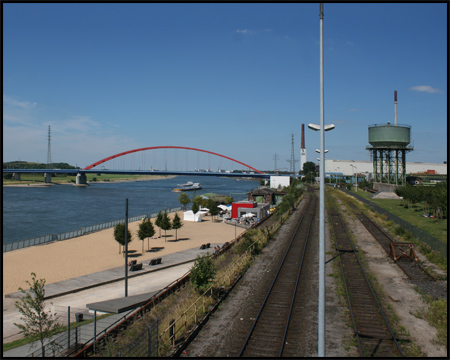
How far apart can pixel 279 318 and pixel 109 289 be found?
11881 millimetres

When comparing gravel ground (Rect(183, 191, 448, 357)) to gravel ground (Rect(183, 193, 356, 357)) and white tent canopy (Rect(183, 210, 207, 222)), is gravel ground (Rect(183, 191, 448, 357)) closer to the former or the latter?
gravel ground (Rect(183, 193, 356, 357))

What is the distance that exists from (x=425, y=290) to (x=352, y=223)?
25.4 m

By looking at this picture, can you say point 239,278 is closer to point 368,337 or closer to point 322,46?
point 368,337

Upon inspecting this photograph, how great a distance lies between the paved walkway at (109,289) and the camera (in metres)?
15.5

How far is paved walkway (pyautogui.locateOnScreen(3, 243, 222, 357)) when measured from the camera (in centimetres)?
1547

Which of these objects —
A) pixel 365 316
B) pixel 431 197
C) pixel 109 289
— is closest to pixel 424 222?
pixel 431 197

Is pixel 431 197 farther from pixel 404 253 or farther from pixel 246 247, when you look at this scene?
pixel 246 247

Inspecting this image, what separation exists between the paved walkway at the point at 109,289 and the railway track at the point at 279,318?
5.46 m

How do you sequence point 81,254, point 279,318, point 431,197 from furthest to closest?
1. point 431,197
2. point 81,254
3. point 279,318

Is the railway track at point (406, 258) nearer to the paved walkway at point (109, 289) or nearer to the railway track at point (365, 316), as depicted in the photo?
the railway track at point (365, 316)

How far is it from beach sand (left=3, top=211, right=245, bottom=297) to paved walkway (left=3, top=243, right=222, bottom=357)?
260 centimetres

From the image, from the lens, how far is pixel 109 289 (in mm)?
22297

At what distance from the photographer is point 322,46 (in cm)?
1101

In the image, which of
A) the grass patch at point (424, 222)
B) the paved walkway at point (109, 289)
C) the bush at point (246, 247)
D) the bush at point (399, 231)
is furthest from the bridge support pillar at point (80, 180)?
the bush at point (399, 231)
